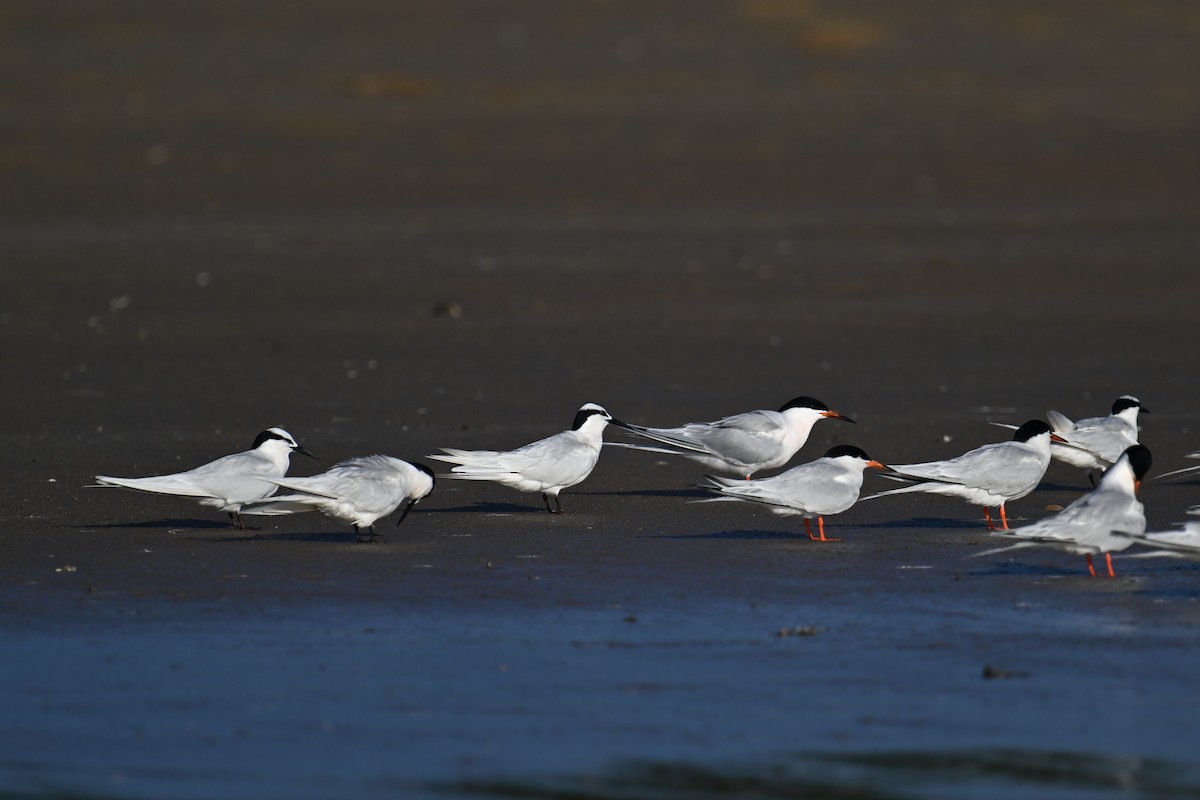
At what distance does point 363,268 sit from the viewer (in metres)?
16.8

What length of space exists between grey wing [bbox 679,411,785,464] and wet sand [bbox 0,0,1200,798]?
315mm

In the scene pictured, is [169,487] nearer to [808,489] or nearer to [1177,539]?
[808,489]

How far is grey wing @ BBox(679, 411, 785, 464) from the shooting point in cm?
948

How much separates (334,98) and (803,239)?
1054cm

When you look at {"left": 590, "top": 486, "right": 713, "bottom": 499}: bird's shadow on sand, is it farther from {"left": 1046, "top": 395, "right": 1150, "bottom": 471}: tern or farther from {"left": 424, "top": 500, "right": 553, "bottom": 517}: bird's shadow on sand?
{"left": 1046, "top": 395, "right": 1150, "bottom": 471}: tern

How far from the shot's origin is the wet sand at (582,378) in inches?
211

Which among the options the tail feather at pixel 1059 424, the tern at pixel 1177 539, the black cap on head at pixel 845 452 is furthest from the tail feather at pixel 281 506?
the tail feather at pixel 1059 424

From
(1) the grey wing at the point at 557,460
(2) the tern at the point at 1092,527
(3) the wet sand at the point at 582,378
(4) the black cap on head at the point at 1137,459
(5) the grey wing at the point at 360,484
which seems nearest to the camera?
(3) the wet sand at the point at 582,378

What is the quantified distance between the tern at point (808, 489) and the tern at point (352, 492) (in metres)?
1.33

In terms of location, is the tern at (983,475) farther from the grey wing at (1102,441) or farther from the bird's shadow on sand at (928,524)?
the grey wing at (1102,441)

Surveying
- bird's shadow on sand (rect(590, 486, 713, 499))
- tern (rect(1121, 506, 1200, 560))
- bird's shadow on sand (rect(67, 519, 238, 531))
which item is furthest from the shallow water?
bird's shadow on sand (rect(590, 486, 713, 499))

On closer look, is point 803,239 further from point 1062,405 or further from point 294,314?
point 1062,405

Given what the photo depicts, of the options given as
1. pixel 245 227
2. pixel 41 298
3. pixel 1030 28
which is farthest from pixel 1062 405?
pixel 1030 28

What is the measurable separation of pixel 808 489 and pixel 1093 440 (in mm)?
1971
